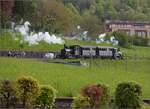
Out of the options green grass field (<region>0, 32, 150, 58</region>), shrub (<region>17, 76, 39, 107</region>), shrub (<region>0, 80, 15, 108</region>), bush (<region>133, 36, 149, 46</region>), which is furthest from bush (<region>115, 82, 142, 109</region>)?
bush (<region>133, 36, 149, 46</region>)

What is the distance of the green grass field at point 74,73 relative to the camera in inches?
390

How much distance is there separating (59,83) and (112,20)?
15.2 metres

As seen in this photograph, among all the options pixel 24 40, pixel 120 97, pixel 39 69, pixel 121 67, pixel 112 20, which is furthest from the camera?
pixel 112 20

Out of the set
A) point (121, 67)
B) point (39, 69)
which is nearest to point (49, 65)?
point (39, 69)

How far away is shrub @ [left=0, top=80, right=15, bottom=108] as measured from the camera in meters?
7.86

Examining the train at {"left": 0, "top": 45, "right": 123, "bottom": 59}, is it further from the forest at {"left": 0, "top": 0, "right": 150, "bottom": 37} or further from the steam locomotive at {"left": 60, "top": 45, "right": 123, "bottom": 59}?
the forest at {"left": 0, "top": 0, "right": 150, "bottom": 37}

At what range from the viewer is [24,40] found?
15.2 meters

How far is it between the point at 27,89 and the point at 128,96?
150 centimetres

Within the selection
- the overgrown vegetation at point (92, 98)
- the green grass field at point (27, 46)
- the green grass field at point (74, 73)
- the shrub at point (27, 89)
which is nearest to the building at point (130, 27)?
the green grass field at point (27, 46)

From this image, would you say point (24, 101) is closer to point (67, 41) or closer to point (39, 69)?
point (39, 69)

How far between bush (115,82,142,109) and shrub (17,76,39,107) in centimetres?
123

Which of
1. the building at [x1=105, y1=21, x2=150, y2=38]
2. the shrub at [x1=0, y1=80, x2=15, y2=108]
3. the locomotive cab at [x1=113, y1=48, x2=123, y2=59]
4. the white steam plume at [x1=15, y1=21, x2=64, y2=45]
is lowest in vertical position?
the shrub at [x1=0, y1=80, x2=15, y2=108]

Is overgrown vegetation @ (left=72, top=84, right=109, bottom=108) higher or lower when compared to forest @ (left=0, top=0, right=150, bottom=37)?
lower

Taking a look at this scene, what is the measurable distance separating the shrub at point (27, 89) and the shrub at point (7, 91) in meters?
0.31
